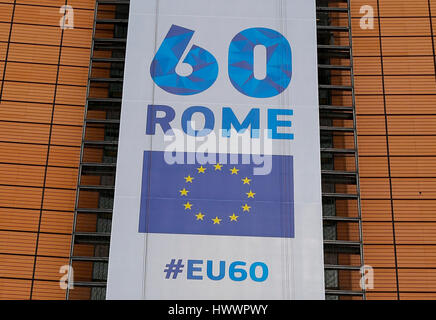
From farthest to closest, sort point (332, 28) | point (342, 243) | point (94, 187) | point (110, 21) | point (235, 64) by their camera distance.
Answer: point (110, 21), point (332, 28), point (235, 64), point (94, 187), point (342, 243)

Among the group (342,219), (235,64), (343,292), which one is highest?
(235,64)

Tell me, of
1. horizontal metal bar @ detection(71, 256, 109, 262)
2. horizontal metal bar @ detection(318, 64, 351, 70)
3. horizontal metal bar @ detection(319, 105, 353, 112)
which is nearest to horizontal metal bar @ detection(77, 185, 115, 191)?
horizontal metal bar @ detection(71, 256, 109, 262)

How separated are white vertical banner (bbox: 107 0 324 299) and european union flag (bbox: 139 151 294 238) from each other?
23 millimetres

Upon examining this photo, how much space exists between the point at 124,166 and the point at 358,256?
5.92 m

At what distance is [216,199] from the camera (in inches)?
521

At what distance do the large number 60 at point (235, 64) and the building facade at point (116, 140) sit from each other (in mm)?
1201

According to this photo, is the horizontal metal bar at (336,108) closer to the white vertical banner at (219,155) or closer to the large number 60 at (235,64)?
the white vertical banner at (219,155)

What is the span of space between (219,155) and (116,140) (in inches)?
112

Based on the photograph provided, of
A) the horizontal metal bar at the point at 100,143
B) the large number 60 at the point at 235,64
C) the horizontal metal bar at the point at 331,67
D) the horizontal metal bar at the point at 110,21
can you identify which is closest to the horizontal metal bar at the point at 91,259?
the horizontal metal bar at the point at 100,143

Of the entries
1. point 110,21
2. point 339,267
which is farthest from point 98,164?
point 339,267

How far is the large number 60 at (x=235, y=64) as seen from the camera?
14016mm

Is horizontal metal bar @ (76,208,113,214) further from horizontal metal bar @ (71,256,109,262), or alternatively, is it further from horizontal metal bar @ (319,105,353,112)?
horizontal metal bar @ (319,105,353,112)

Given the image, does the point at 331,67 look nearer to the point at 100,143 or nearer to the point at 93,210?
the point at 100,143
